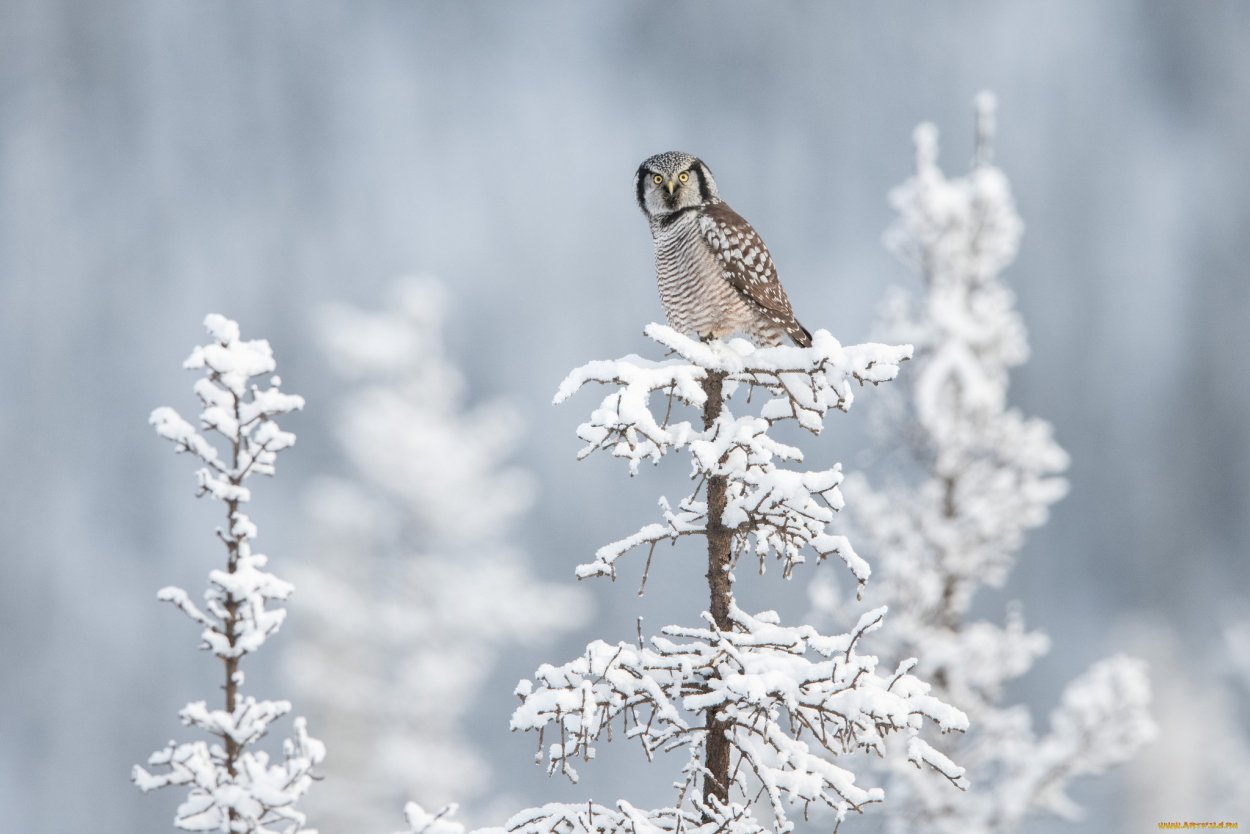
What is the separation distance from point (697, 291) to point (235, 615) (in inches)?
167

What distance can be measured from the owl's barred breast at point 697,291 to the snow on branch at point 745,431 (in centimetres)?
200

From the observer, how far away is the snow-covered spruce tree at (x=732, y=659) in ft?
18.6

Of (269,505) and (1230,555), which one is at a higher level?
(269,505)

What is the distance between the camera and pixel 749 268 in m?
8.70

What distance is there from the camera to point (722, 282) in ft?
28.7

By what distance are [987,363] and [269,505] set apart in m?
177

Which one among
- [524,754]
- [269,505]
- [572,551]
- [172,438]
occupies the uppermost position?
[269,505]

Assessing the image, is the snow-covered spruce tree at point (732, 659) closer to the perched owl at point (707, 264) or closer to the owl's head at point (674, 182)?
the perched owl at point (707, 264)

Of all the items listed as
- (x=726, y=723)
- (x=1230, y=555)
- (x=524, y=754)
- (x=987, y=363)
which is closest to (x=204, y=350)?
(x=726, y=723)

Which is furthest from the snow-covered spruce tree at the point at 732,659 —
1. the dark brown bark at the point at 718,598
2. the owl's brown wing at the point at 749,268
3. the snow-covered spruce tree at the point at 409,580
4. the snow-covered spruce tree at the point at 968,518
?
the snow-covered spruce tree at the point at 409,580

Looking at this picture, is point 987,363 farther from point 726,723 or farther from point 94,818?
point 94,818

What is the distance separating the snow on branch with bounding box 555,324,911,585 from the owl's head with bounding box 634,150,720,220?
8.83 ft

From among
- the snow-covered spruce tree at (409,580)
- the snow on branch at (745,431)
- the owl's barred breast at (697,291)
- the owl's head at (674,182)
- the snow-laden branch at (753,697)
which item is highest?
the snow-covered spruce tree at (409,580)

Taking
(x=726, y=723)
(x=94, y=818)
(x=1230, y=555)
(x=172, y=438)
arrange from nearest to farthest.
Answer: (x=172, y=438), (x=726, y=723), (x=94, y=818), (x=1230, y=555)
